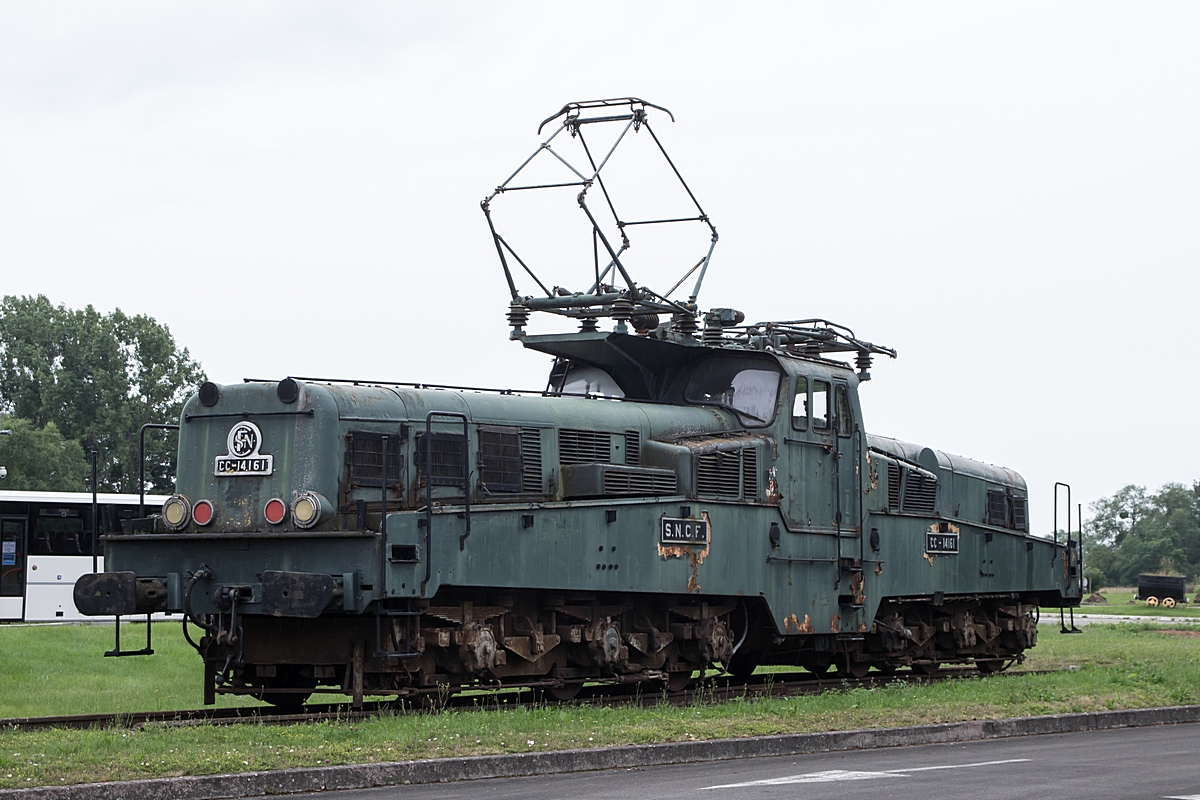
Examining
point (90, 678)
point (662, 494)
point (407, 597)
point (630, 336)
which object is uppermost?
point (630, 336)

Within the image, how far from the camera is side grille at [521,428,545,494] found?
50.9 ft

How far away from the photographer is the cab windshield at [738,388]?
1806 cm

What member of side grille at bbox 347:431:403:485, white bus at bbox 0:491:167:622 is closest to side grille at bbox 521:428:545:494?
side grille at bbox 347:431:403:485

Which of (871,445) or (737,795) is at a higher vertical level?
(871,445)

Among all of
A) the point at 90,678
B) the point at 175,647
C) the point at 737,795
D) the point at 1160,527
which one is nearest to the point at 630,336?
the point at 737,795

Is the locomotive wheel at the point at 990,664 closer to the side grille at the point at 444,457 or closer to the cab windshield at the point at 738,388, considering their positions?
the cab windshield at the point at 738,388

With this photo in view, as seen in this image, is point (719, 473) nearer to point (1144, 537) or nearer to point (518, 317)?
point (518, 317)

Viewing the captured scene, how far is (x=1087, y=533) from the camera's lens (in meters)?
147

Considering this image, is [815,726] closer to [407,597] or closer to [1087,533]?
[407,597]

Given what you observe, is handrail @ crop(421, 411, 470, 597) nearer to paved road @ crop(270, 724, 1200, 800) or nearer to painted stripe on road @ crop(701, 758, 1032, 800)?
paved road @ crop(270, 724, 1200, 800)

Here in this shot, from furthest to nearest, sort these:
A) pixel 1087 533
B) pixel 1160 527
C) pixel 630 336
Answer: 1. pixel 1087 533
2. pixel 1160 527
3. pixel 630 336

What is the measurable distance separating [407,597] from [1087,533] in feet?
466

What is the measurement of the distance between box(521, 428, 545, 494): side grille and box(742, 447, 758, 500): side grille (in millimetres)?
2749

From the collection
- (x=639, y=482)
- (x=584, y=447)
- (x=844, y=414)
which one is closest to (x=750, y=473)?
(x=639, y=482)
